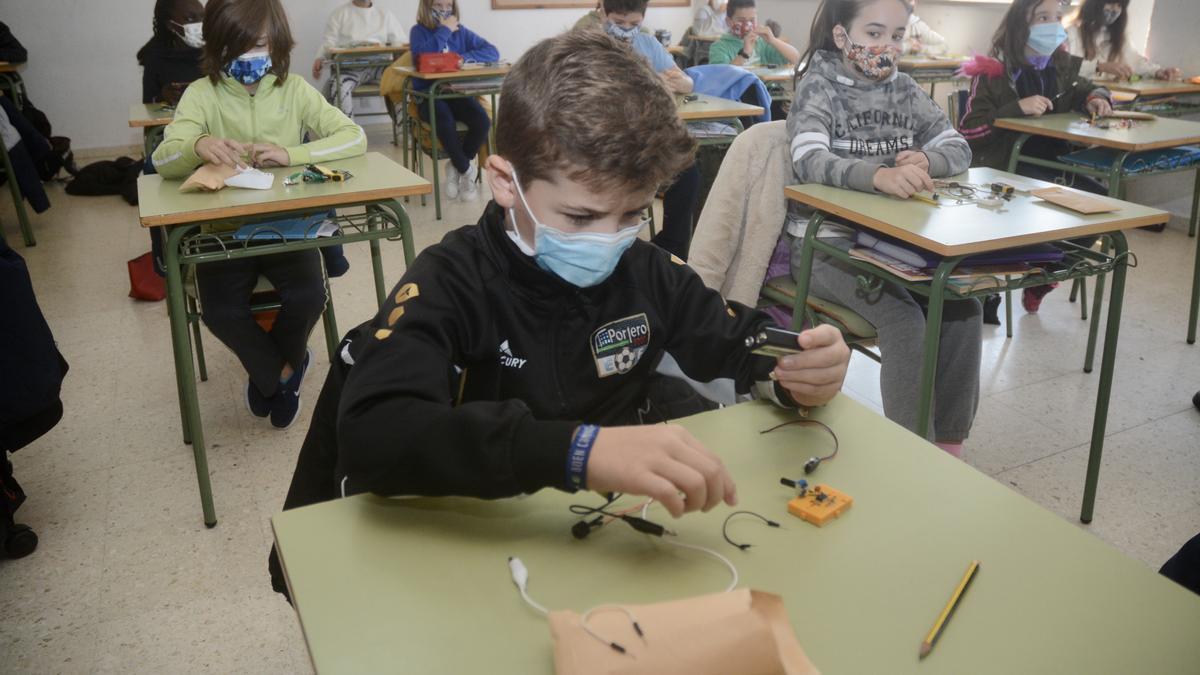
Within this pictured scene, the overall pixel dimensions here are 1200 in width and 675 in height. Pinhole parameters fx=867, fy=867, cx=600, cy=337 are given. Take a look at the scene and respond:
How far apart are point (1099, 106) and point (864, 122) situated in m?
1.74

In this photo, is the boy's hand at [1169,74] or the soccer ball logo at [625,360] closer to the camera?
the soccer ball logo at [625,360]

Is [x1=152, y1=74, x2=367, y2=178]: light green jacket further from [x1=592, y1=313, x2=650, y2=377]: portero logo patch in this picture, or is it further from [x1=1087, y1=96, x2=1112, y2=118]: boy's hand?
[x1=1087, y1=96, x2=1112, y2=118]: boy's hand

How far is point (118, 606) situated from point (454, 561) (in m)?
1.36

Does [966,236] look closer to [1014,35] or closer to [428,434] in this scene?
[428,434]

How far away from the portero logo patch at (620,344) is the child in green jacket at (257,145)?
1476 millimetres

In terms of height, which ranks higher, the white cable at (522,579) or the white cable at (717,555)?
the white cable at (522,579)

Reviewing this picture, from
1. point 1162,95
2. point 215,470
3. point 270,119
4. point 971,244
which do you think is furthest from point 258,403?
point 1162,95

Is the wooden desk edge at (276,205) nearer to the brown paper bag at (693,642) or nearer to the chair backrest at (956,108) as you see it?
the brown paper bag at (693,642)

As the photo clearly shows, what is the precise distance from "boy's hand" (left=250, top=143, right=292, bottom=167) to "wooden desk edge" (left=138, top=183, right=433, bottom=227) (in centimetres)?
35

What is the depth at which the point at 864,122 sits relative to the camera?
223 centimetres

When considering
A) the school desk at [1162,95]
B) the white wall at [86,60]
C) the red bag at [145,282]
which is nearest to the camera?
the red bag at [145,282]

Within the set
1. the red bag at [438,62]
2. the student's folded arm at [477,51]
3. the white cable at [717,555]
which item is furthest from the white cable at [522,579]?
the student's folded arm at [477,51]

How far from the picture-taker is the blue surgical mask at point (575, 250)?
1.07 m

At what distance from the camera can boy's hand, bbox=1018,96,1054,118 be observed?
3346 mm
